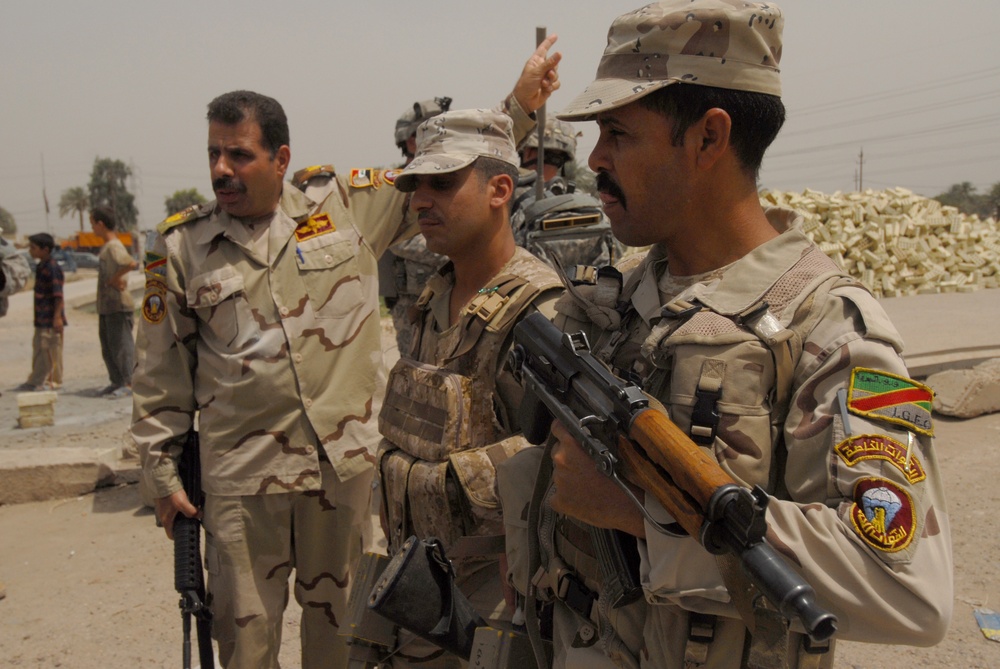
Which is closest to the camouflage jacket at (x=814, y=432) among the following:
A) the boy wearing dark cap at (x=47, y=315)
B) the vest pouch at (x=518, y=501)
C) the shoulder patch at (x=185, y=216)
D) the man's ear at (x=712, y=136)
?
the man's ear at (x=712, y=136)

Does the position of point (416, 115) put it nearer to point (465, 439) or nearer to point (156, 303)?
point (156, 303)

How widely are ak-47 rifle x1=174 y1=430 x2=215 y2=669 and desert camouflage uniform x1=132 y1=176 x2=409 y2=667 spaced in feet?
0.18

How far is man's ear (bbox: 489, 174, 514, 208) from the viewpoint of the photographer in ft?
8.38

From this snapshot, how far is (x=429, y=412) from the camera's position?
2322 millimetres

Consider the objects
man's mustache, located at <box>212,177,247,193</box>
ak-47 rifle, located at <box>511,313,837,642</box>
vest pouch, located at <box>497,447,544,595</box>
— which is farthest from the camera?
man's mustache, located at <box>212,177,247,193</box>

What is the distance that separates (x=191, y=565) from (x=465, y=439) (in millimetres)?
1296

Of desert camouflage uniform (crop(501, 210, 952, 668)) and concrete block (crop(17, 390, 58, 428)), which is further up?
desert camouflage uniform (crop(501, 210, 952, 668))

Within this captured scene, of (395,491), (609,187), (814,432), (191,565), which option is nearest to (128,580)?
(191,565)

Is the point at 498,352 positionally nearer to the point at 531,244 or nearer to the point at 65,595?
the point at 531,244

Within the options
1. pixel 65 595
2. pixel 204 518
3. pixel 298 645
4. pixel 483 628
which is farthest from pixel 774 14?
pixel 65 595

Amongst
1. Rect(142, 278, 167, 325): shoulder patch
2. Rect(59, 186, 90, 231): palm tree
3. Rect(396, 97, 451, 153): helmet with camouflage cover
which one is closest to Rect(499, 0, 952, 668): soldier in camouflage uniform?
Rect(142, 278, 167, 325): shoulder patch

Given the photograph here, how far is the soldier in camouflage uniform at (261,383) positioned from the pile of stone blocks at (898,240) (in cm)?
1285

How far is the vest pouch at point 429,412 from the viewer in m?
2.26

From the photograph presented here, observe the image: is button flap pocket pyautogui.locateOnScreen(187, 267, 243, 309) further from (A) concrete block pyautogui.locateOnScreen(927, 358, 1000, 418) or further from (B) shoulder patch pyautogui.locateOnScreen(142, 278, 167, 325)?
(A) concrete block pyautogui.locateOnScreen(927, 358, 1000, 418)
